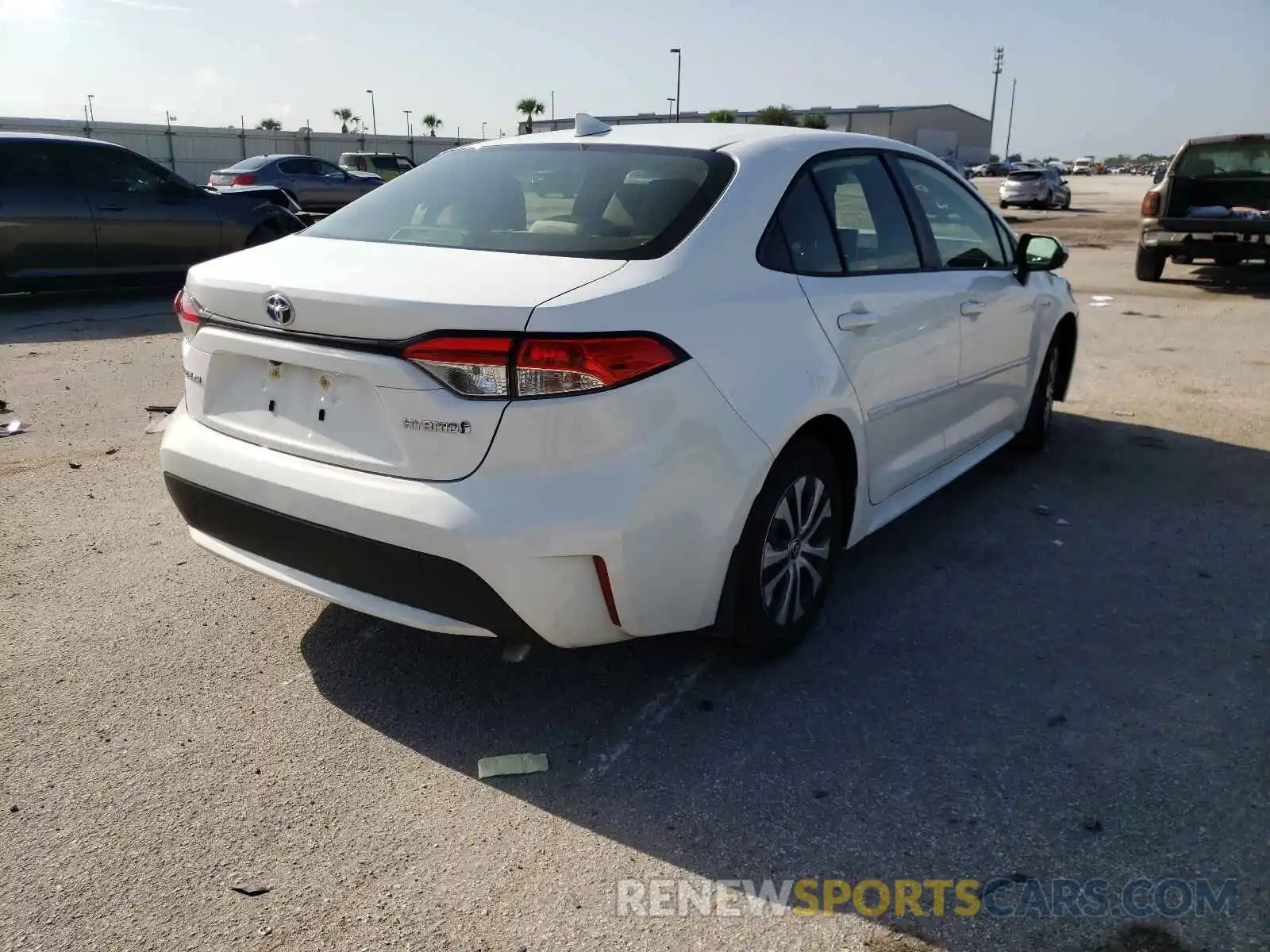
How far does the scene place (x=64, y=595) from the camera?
405 cm

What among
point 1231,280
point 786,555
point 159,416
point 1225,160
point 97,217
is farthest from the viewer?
point 1231,280

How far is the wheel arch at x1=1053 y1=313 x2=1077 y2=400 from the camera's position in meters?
6.12

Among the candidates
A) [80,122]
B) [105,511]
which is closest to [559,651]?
[105,511]

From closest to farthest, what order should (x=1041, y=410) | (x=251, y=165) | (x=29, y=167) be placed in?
1. (x=1041, y=410)
2. (x=29, y=167)
3. (x=251, y=165)

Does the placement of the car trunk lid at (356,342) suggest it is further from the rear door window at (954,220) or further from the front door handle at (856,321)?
the rear door window at (954,220)

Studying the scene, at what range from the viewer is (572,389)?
8.81ft

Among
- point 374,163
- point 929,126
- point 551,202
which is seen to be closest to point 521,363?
point 551,202

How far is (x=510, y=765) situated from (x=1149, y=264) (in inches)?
552

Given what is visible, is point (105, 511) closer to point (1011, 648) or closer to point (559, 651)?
point (559, 651)

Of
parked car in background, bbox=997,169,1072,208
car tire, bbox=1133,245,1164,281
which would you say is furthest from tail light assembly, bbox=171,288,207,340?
parked car in background, bbox=997,169,1072,208

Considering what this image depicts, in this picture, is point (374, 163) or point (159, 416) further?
point (374, 163)

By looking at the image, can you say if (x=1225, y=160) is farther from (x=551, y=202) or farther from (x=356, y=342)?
(x=356, y=342)

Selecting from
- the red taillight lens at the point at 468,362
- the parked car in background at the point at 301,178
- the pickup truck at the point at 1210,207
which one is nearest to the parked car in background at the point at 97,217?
the red taillight lens at the point at 468,362

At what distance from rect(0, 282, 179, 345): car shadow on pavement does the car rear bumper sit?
24.3ft
